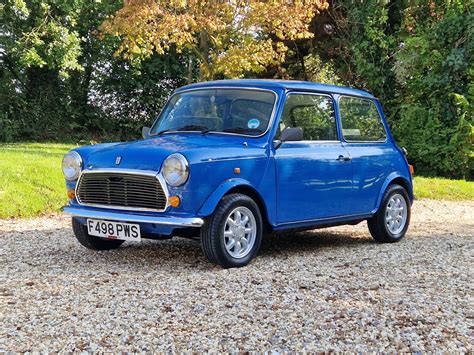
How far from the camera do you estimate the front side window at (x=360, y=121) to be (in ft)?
24.1

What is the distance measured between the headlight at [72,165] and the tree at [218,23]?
9352 mm

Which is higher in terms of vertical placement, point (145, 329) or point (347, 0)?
point (347, 0)

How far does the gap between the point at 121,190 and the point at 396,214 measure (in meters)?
3.75

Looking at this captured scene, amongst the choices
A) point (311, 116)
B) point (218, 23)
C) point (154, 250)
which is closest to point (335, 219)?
point (311, 116)

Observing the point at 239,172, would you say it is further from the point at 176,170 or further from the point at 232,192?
the point at 176,170

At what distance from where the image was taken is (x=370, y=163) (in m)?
7.45

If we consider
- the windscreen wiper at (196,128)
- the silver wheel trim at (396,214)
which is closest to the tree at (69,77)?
the windscreen wiper at (196,128)

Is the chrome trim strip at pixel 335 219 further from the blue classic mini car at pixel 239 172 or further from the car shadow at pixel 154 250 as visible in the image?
the car shadow at pixel 154 250

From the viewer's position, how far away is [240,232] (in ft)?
19.4

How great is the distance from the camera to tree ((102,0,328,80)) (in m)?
15.3

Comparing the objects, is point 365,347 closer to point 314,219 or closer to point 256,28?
point 314,219

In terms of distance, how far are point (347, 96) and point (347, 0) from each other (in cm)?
1344

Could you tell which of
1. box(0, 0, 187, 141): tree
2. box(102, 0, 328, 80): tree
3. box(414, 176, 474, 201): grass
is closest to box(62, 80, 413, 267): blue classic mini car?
box(414, 176, 474, 201): grass

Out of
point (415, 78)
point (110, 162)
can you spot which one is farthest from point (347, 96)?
point (415, 78)
